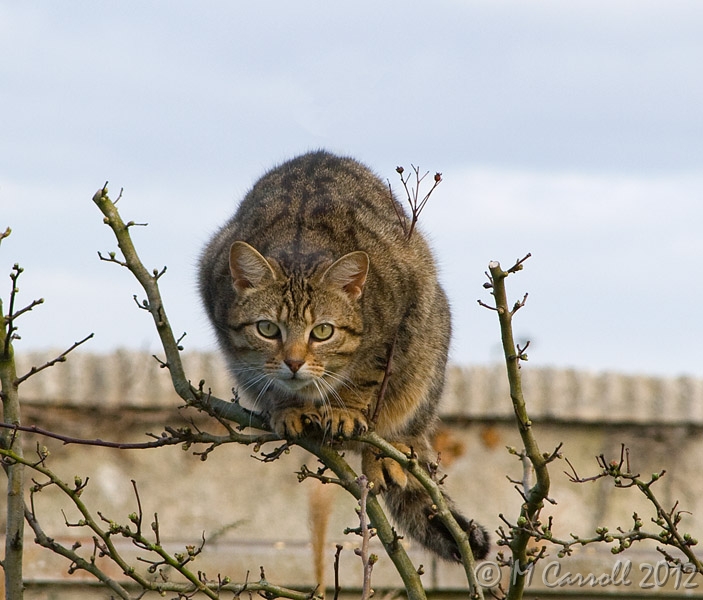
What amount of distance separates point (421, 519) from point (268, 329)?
2.33ft

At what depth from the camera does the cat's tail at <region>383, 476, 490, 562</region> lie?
2.72 metres

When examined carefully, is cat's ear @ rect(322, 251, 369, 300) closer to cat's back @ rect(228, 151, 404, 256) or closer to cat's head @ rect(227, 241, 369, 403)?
cat's head @ rect(227, 241, 369, 403)

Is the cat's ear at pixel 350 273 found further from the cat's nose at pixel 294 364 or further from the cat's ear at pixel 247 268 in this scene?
the cat's nose at pixel 294 364

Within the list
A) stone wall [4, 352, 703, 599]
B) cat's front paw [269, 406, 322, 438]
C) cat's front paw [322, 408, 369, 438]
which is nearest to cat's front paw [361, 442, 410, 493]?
cat's front paw [322, 408, 369, 438]

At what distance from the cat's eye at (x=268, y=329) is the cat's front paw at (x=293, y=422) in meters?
0.30

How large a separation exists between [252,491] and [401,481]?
7.36ft

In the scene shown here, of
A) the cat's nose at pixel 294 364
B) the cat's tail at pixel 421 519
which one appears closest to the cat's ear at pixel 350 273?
the cat's nose at pixel 294 364

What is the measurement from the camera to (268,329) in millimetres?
2881

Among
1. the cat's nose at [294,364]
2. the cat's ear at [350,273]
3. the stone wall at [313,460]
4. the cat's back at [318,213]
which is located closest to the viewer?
the cat's nose at [294,364]

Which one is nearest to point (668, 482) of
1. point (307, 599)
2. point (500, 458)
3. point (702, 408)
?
point (702, 408)

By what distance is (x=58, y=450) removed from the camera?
16.2ft

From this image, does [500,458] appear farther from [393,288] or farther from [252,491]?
[393,288]

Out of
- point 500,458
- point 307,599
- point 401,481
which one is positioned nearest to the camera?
point 307,599

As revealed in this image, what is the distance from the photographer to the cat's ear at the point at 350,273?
112 inches
